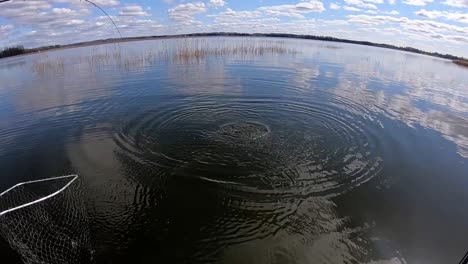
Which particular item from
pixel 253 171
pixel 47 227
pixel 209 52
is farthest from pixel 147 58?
pixel 47 227

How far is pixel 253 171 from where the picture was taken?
382 inches

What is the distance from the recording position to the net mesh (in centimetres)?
589

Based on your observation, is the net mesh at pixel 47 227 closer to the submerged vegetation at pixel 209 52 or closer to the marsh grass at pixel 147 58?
the marsh grass at pixel 147 58

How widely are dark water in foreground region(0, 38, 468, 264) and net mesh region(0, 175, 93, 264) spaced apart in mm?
368

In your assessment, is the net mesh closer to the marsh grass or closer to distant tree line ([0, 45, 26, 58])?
the marsh grass

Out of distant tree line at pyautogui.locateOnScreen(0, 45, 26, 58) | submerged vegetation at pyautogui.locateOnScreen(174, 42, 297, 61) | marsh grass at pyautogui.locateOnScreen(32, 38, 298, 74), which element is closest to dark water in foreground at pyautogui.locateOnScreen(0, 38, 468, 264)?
marsh grass at pyautogui.locateOnScreen(32, 38, 298, 74)

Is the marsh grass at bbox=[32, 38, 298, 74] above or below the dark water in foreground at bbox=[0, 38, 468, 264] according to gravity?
above

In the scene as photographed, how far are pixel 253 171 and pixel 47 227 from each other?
5.67m

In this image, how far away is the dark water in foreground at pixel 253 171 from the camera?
6.91 m

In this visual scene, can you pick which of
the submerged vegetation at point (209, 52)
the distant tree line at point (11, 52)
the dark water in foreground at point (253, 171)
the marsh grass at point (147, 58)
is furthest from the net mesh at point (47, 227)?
the distant tree line at point (11, 52)

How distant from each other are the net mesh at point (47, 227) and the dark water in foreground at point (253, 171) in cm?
37

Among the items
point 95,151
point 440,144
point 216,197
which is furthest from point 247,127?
point 440,144

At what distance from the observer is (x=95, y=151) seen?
11234 millimetres

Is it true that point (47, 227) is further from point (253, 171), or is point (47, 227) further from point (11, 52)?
point (11, 52)
